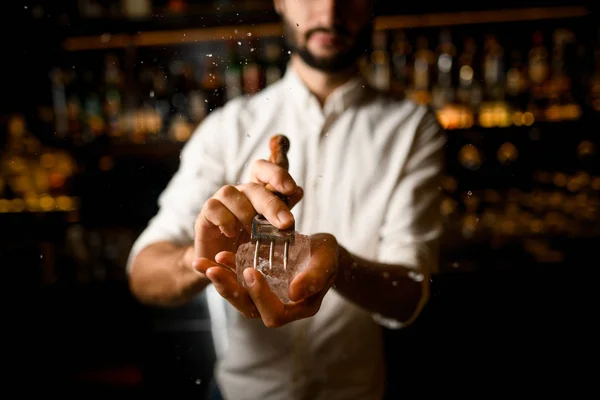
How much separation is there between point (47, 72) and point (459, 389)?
1.51 m

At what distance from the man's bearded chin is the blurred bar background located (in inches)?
24.4

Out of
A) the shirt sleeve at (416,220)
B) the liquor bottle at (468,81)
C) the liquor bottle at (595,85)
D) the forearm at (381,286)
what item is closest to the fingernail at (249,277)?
the forearm at (381,286)

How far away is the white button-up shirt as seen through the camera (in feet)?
1.82

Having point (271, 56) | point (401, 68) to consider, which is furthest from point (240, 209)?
point (401, 68)

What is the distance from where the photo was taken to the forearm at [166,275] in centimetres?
48

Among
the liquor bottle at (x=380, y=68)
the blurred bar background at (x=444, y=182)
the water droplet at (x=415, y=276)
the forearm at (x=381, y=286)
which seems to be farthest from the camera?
the liquor bottle at (x=380, y=68)

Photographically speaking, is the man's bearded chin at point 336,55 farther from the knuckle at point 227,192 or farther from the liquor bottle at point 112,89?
the liquor bottle at point 112,89

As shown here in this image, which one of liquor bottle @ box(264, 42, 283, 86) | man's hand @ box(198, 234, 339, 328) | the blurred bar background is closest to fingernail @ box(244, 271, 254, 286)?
man's hand @ box(198, 234, 339, 328)

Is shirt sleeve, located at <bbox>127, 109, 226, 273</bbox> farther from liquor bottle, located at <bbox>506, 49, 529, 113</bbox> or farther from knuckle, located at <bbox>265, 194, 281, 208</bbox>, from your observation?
liquor bottle, located at <bbox>506, 49, 529, 113</bbox>

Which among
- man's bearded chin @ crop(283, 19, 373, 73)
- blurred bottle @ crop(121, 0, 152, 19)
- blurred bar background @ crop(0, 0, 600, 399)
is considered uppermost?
blurred bottle @ crop(121, 0, 152, 19)

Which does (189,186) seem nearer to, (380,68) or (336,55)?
(336,55)

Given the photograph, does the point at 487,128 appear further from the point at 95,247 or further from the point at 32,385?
the point at 32,385

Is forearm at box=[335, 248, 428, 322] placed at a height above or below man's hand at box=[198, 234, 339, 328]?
below

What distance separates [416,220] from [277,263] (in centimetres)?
33
